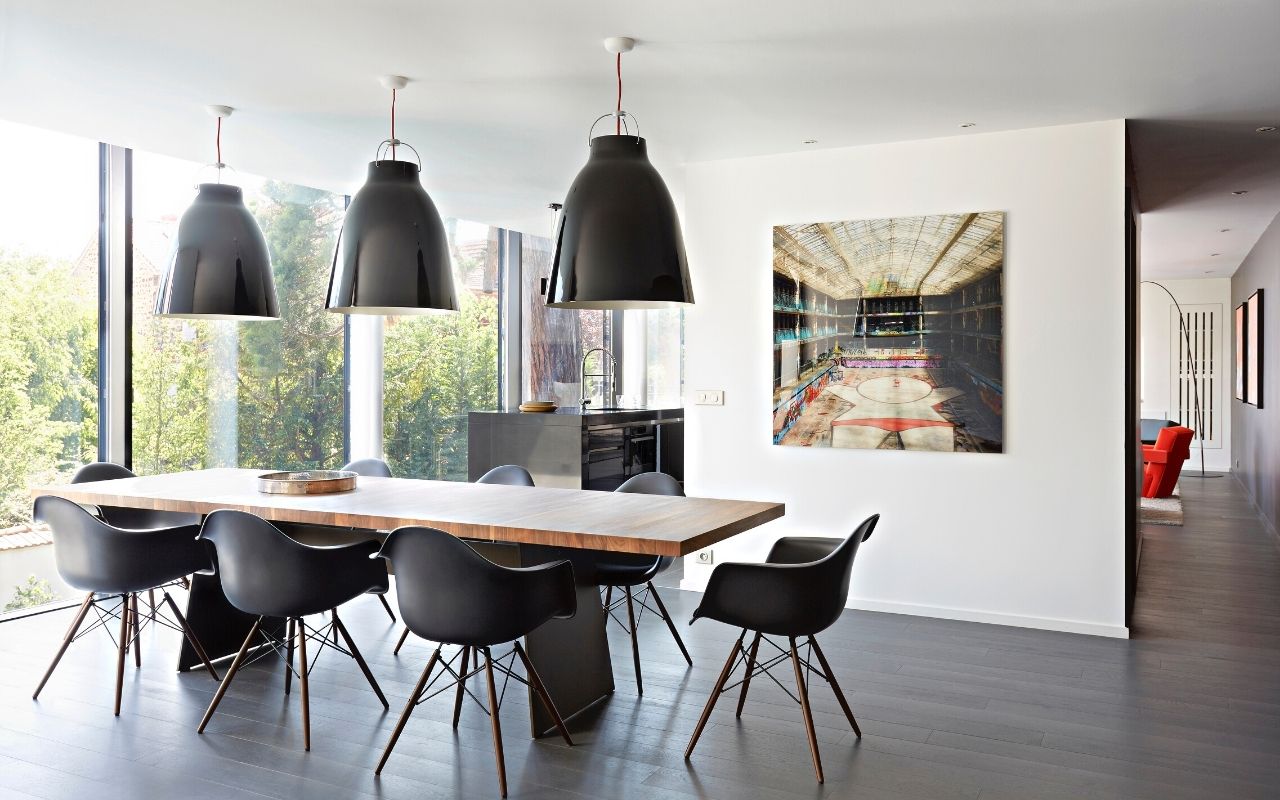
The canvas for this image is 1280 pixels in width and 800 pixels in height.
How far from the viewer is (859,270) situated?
5273mm

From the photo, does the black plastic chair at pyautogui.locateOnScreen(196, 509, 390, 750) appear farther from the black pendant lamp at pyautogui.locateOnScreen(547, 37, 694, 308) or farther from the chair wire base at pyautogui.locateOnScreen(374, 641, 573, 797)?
the black pendant lamp at pyautogui.locateOnScreen(547, 37, 694, 308)

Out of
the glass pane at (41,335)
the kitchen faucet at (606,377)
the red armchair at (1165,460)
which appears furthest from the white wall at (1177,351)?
the glass pane at (41,335)

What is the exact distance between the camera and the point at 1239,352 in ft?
33.7

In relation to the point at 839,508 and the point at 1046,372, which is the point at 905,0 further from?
the point at 839,508

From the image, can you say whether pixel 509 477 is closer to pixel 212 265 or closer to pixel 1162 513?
pixel 212 265

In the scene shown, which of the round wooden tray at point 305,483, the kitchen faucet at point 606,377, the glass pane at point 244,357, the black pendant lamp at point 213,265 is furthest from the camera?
the kitchen faucet at point 606,377

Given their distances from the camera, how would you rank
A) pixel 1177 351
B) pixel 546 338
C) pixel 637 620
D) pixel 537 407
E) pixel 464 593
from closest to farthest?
pixel 464 593
pixel 637 620
pixel 537 407
pixel 546 338
pixel 1177 351

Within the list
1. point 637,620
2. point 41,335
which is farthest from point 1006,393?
point 41,335

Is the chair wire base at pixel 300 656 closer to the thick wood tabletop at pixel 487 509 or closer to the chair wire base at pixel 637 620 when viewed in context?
the thick wood tabletop at pixel 487 509

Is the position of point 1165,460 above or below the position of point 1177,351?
below

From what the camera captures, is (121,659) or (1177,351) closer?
(121,659)

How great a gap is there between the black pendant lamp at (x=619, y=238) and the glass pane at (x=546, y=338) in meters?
4.91

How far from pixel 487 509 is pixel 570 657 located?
0.63 meters

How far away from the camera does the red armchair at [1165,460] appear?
8.84 meters
